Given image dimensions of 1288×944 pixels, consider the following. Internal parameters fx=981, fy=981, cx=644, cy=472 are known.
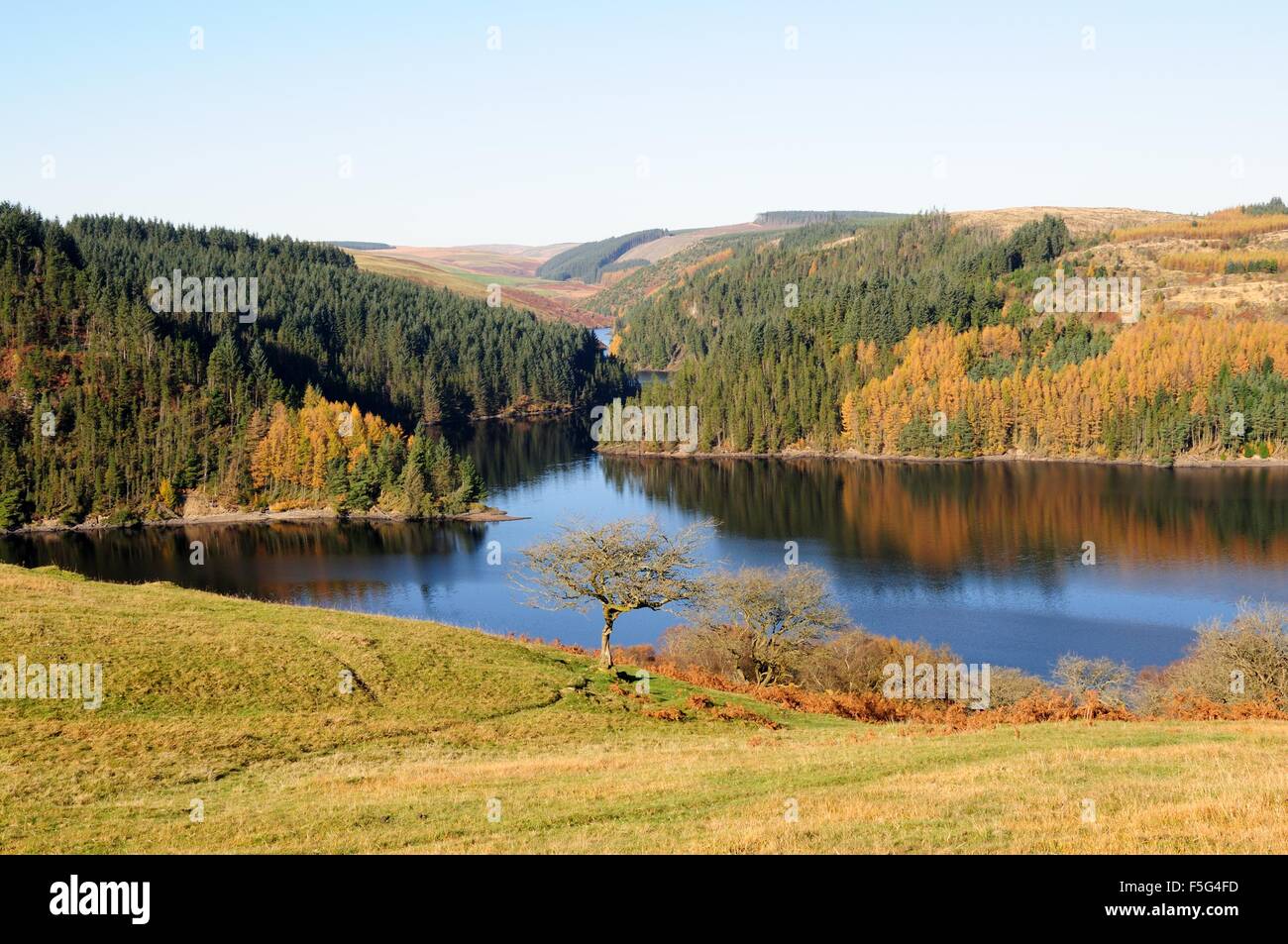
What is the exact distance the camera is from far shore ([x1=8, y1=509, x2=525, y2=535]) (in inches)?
5920

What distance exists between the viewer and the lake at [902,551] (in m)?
91.6

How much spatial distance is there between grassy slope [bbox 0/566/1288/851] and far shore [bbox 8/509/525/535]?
334ft

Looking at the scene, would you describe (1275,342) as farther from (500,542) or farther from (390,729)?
(390,729)

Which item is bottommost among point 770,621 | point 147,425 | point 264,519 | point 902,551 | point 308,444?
point 902,551

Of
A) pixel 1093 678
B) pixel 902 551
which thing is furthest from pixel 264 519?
pixel 1093 678

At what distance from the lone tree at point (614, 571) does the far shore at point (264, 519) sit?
97.2 m

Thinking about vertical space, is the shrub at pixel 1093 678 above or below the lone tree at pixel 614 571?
below

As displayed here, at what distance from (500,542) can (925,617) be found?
63045mm

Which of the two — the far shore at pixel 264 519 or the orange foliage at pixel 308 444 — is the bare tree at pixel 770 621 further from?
the orange foliage at pixel 308 444

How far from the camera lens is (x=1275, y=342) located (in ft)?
638

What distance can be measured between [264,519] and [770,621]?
11711 centimetres

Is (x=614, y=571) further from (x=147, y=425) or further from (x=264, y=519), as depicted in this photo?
(x=147, y=425)

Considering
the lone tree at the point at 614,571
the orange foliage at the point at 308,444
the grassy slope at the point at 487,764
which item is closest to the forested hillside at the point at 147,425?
the orange foliage at the point at 308,444

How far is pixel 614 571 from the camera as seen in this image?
5141 cm
